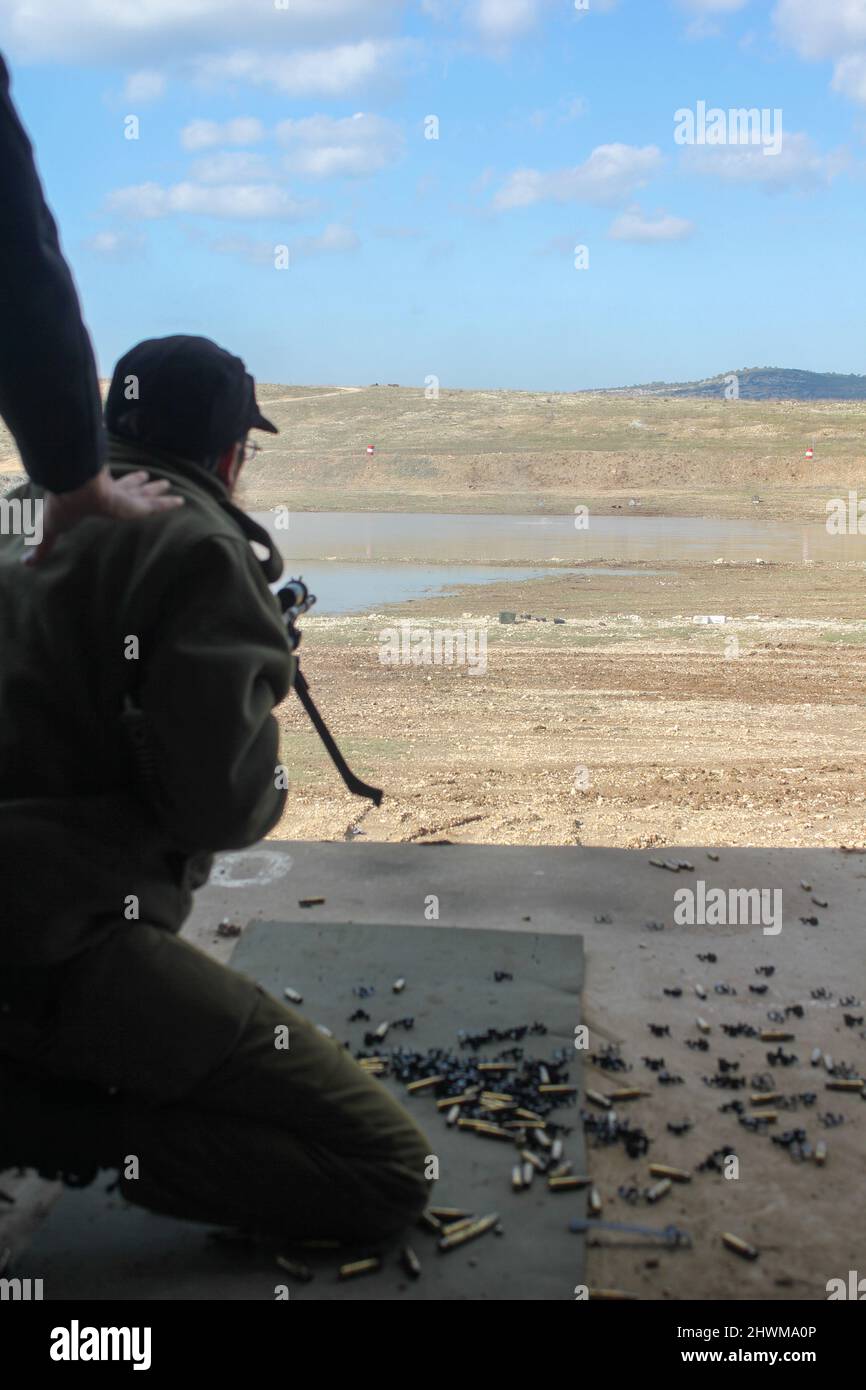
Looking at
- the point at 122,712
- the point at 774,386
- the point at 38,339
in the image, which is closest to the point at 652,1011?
the point at 122,712

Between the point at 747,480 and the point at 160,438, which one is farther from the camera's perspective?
the point at 747,480

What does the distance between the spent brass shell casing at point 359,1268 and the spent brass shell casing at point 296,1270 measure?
0.07 m

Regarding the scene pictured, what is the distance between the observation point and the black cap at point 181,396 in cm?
301

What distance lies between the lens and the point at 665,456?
50406 millimetres

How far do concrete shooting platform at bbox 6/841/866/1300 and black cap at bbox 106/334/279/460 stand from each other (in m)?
1.84

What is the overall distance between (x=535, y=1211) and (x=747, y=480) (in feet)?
147

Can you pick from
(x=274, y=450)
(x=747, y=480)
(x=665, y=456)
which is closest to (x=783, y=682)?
(x=747, y=480)

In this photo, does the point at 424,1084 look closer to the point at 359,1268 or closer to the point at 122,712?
the point at 359,1268

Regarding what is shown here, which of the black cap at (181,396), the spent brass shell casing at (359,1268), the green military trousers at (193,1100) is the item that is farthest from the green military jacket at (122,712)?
the spent brass shell casing at (359,1268)

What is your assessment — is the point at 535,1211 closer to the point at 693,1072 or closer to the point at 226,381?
the point at 693,1072

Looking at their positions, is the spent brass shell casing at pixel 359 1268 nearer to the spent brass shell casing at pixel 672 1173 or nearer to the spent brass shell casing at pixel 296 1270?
the spent brass shell casing at pixel 296 1270

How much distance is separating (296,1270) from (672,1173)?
101 centimetres

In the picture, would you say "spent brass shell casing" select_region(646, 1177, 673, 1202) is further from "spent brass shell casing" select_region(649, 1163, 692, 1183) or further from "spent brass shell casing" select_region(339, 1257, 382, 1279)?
"spent brass shell casing" select_region(339, 1257, 382, 1279)

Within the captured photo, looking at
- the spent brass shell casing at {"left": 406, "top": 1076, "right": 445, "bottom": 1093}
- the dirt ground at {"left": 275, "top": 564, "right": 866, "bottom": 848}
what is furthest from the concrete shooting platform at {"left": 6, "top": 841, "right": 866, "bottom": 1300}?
the dirt ground at {"left": 275, "top": 564, "right": 866, "bottom": 848}
